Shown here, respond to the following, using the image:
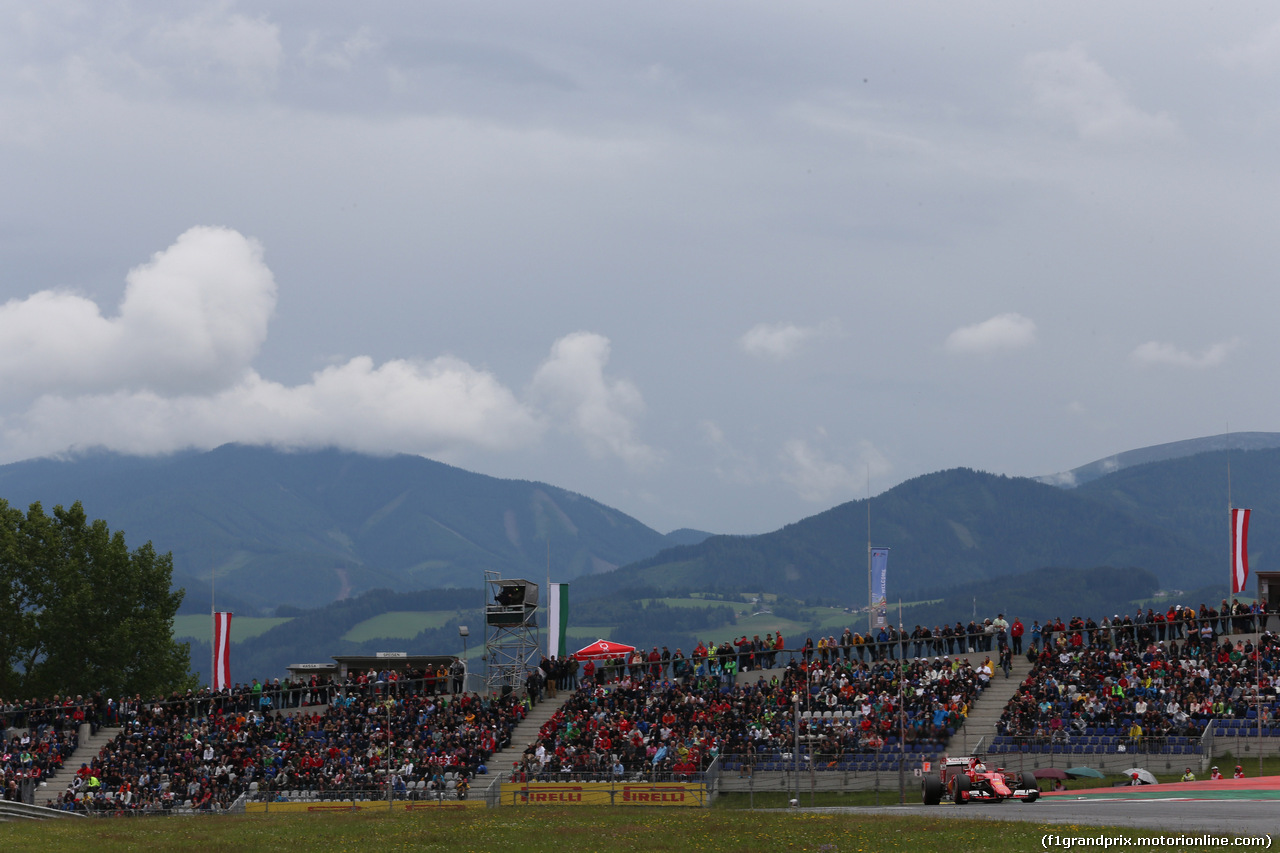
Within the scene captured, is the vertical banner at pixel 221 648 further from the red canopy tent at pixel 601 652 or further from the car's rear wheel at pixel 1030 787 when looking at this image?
the car's rear wheel at pixel 1030 787

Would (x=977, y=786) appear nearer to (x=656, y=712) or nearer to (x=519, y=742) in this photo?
(x=656, y=712)

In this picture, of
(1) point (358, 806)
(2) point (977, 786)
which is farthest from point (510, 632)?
(2) point (977, 786)

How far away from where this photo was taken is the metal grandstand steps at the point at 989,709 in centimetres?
5597

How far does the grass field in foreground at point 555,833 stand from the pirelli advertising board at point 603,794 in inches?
87.8

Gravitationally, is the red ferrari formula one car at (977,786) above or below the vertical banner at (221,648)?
below

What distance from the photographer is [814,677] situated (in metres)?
62.9

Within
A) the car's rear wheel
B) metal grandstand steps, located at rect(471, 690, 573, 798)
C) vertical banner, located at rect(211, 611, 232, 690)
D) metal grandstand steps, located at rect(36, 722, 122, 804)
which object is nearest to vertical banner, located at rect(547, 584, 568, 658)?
metal grandstand steps, located at rect(471, 690, 573, 798)

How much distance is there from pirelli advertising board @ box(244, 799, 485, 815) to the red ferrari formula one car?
1750 centimetres

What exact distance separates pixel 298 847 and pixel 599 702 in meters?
28.0

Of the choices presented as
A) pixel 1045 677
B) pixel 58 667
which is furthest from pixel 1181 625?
pixel 58 667

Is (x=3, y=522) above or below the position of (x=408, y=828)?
above

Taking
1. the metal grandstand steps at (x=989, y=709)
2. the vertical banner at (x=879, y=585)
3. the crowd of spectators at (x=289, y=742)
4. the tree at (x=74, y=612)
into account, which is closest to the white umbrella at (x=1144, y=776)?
the metal grandstand steps at (x=989, y=709)

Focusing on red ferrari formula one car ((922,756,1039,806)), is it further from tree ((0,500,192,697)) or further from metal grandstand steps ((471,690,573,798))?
tree ((0,500,192,697))

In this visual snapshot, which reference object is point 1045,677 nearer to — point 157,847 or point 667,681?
point 667,681
